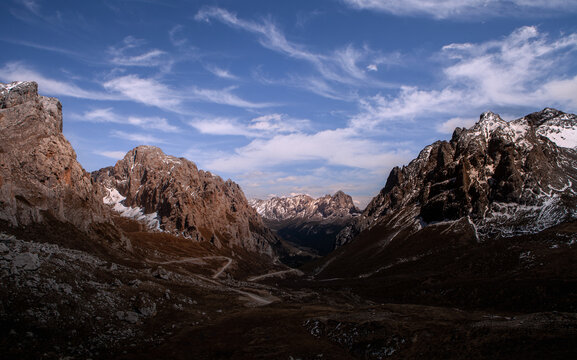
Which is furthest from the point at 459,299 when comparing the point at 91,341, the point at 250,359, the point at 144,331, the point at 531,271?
the point at 91,341

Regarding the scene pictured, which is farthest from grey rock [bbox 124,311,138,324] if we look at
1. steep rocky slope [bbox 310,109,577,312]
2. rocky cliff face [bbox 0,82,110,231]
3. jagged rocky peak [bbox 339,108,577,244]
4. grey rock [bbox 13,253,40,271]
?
jagged rocky peak [bbox 339,108,577,244]

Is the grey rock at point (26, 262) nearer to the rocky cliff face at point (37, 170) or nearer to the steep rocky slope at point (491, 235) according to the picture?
the rocky cliff face at point (37, 170)

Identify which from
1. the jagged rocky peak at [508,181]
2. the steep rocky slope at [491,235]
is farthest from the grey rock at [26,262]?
the jagged rocky peak at [508,181]

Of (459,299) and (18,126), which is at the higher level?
(18,126)

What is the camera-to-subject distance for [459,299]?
88312mm

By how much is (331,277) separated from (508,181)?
94.1 meters

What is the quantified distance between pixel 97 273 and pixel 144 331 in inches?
651

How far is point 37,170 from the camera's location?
107 m

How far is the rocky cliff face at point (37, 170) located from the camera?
290 feet

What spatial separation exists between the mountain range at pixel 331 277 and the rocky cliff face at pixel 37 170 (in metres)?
0.55

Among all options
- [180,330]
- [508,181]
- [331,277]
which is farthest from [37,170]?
[508,181]

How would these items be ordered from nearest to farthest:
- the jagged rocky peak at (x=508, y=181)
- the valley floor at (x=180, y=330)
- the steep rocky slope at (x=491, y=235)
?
1. the valley floor at (x=180, y=330)
2. the steep rocky slope at (x=491, y=235)
3. the jagged rocky peak at (x=508, y=181)

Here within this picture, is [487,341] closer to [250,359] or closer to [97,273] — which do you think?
[250,359]

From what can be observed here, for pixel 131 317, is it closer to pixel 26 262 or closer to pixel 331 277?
pixel 26 262
